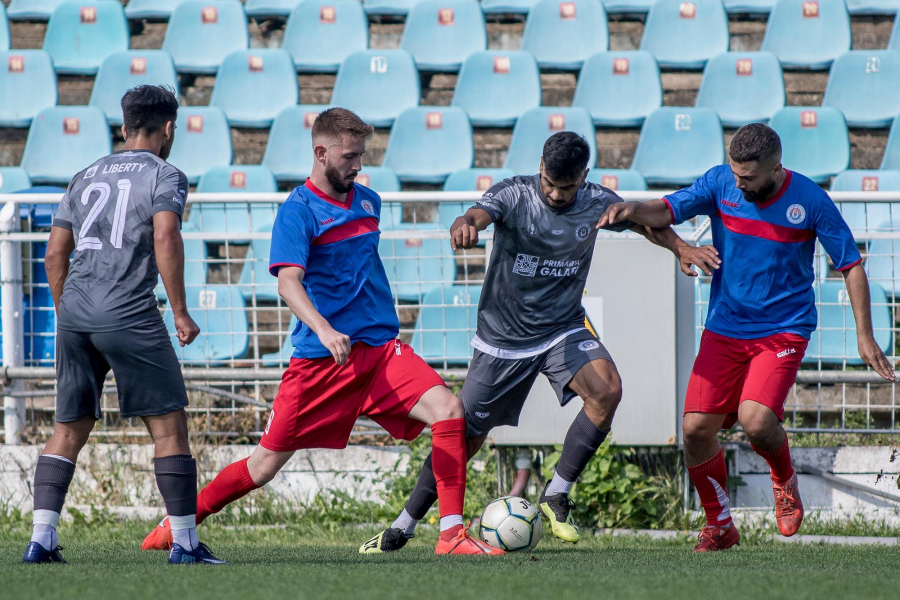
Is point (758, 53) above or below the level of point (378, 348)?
above

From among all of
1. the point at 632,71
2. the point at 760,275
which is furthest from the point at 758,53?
the point at 760,275

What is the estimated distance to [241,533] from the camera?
5.60 m

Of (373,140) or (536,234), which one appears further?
(373,140)

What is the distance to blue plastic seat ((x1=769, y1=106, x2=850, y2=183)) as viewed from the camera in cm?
835

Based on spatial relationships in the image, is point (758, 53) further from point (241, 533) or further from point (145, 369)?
point (145, 369)

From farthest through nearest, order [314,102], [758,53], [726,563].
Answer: [314,102]
[758,53]
[726,563]

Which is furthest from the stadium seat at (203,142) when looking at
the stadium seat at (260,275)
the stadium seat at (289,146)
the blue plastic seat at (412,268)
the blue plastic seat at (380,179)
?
the blue plastic seat at (412,268)

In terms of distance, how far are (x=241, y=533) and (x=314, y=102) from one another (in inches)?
203

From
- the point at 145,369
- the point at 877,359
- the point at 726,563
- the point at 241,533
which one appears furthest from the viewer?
the point at 241,533

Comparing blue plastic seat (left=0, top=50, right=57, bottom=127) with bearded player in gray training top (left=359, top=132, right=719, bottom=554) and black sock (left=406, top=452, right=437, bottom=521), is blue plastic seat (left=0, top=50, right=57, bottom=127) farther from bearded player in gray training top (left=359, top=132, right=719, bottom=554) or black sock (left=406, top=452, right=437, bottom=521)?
black sock (left=406, top=452, right=437, bottom=521)

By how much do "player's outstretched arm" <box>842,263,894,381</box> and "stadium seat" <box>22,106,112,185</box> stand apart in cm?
672

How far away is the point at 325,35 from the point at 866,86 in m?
5.24

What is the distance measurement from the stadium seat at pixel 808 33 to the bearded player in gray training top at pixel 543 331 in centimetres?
547

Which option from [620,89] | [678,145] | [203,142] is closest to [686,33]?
[620,89]
